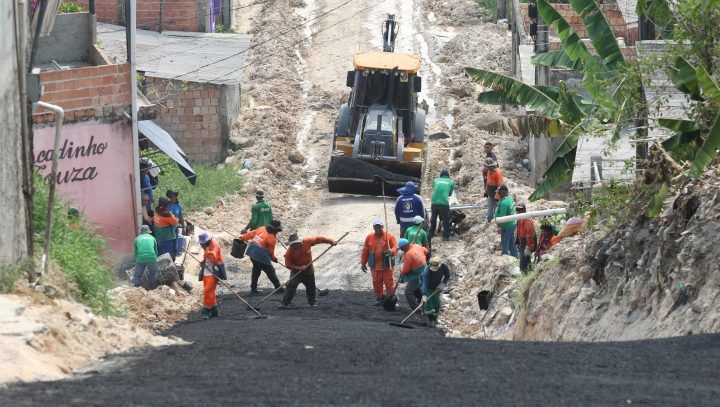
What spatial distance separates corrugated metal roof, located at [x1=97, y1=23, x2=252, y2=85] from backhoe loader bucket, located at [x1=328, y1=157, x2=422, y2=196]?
4.98m

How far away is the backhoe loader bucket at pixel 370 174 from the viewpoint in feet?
94.4

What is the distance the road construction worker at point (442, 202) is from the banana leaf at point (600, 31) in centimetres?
692

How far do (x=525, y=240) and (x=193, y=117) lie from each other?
44.5 ft

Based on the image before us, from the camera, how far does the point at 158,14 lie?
1473 inches

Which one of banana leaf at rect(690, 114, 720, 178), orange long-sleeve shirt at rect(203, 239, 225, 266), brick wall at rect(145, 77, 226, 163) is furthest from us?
brick wall at rect(145, 77, 226, 163)

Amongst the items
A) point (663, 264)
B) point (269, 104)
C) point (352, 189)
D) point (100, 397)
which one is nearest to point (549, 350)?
point (663, 264)

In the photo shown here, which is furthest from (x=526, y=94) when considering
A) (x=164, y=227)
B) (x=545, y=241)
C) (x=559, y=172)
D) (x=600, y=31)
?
(x=164, y=227)

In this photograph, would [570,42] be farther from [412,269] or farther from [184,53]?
[184,53]

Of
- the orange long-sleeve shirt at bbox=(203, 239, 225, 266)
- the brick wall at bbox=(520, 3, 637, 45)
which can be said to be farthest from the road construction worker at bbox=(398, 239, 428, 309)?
the brick wall at bbox=(520, 3, 637, 45)

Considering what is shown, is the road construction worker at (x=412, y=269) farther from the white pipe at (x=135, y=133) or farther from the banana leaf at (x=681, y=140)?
the white pipe at (x=135, y=133)

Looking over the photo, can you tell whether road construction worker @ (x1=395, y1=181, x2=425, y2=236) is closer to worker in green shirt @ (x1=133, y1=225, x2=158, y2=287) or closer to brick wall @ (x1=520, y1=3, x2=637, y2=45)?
worker in green shirt @ (x1=133, y1=225, x2=158, y2=287)

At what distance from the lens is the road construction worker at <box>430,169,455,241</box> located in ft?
83.1

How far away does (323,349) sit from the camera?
1321 cm

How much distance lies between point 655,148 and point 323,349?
5.92 meters
